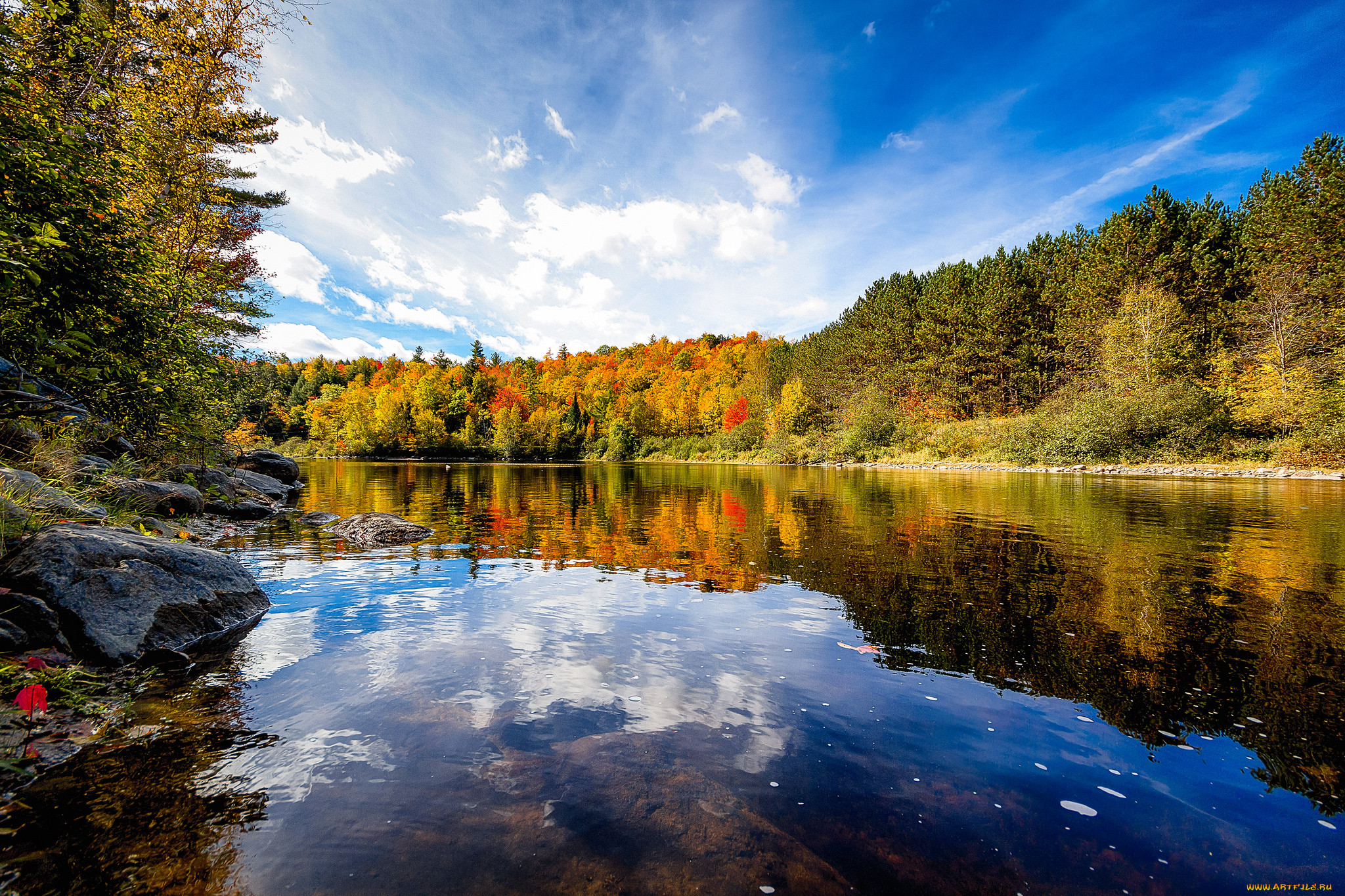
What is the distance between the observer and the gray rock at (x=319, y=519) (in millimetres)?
16075

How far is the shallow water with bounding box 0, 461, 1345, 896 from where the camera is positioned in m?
2.92

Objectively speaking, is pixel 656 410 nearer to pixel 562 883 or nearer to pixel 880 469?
pixel 880 469

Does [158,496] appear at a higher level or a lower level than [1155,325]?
lower

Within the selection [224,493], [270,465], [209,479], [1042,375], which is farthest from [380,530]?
[1042,375]

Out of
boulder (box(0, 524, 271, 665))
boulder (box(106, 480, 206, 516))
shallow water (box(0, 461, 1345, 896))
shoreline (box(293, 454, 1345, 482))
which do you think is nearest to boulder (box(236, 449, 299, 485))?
boulder (box(106, 480, 206, 516))

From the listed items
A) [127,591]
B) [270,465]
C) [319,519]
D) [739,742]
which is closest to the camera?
[739,742]

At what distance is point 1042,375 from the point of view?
52469 mm

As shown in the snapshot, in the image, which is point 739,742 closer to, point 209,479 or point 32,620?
point 32,620

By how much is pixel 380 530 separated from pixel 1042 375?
2418 inches

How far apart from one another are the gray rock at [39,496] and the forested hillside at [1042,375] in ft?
41.5

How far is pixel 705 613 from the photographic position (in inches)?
307

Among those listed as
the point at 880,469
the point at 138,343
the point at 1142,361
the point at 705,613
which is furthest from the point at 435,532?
the point at 1142,361

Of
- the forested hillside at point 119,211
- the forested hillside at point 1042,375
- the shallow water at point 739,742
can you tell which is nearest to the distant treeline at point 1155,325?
the forested hillside at point 1042,375

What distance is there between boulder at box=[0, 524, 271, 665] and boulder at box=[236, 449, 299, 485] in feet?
71.9
